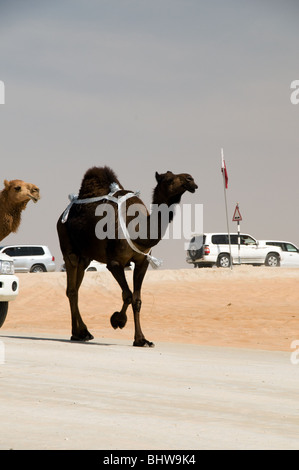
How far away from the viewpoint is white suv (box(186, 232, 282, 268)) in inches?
1670

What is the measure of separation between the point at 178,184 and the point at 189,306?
13.0m

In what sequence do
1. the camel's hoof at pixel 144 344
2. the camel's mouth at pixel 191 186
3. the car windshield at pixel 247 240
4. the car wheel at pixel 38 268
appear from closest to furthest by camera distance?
1. the camel's mouth at pixel 191 186
2. the camel's hoof at pixel 144 344
3. the car wheel at pixel 38 268
4. the car windshield at pixel 247 240

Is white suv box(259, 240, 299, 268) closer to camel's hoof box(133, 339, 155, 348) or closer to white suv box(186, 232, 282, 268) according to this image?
white suv box(186, 232, 282, 268)

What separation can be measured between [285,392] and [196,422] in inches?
83.2

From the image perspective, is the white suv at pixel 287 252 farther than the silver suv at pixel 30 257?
Yes

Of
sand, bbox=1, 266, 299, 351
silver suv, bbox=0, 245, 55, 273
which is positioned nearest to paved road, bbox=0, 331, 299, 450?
sand, bbox=1, 266, 299, 351

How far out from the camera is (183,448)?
5652mm

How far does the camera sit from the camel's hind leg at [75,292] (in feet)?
47.2

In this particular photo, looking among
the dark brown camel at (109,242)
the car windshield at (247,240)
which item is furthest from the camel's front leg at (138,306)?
the car windshield at (247,240)

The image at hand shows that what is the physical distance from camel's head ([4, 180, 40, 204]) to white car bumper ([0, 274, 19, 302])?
114 cm

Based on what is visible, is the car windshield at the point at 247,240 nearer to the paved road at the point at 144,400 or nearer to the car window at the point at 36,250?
the car window at the point at 36,250

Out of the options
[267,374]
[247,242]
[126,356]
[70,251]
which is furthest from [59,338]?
[247,242]

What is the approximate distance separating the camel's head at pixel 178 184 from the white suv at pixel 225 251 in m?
29.5

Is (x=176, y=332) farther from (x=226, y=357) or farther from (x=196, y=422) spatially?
(x=196, y=422)
